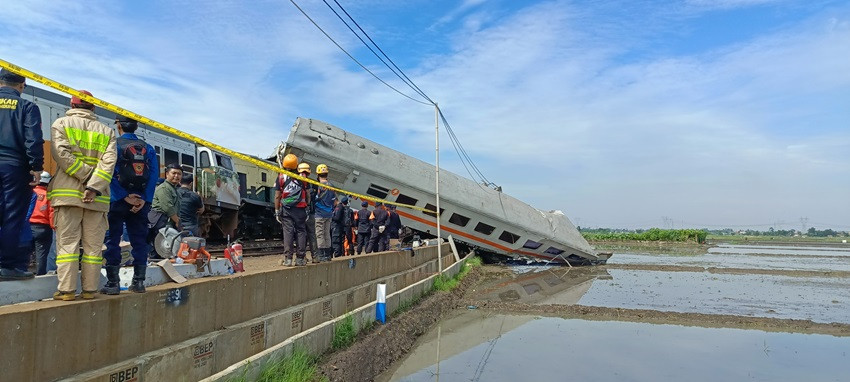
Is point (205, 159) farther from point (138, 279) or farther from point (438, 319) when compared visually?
point (138, 279)

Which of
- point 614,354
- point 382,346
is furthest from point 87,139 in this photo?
point 614,354

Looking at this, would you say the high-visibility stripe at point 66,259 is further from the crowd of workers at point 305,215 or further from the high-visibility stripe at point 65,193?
the crowd of workers at point 305,215

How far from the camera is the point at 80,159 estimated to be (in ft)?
12.1

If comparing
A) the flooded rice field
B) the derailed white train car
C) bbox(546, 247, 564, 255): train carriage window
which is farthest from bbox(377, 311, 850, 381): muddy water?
bbox(546, 247, 564, 255): train carriage window

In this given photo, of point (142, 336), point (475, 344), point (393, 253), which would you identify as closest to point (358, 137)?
point (393, 253)

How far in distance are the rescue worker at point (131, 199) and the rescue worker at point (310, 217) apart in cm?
308

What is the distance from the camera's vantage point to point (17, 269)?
3672 mm

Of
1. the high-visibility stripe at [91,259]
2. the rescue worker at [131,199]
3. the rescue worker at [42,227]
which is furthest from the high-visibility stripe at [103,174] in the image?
the rescue worker at [42,227]

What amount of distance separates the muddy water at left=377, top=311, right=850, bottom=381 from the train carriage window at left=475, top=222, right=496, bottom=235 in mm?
10394

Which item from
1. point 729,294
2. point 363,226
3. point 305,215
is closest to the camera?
point 305,215

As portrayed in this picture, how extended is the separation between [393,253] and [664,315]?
18.8ft

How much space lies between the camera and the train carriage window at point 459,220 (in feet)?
67.2

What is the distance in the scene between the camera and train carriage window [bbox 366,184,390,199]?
18219 mm

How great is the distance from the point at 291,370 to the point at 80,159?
9.54 ft
